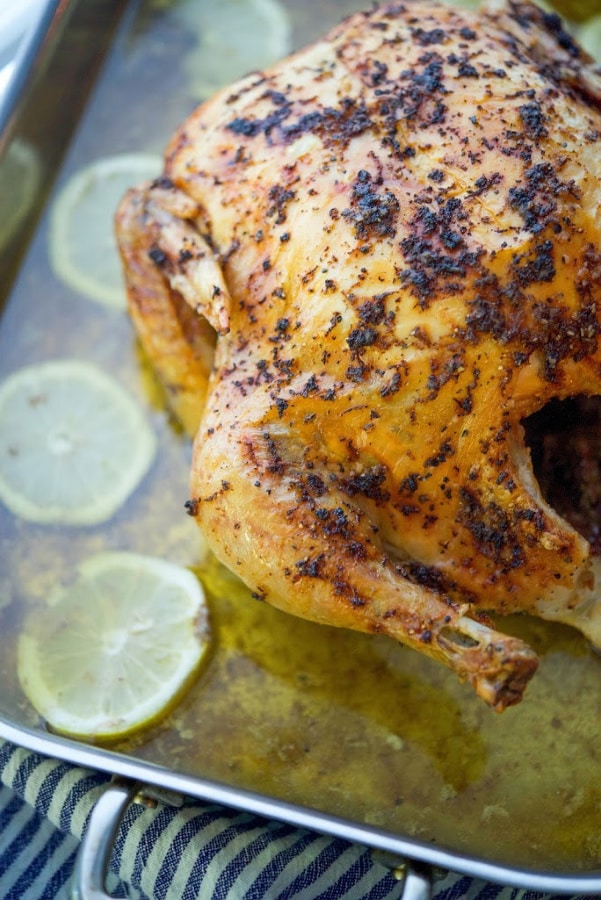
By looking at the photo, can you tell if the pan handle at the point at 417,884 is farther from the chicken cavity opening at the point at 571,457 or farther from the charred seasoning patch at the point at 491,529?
the chicken cavity opening at the point at 571,457

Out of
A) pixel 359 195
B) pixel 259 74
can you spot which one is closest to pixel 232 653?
pixel 359 195

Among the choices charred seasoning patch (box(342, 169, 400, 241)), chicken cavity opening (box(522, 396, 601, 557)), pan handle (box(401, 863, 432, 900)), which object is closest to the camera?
pan handle (box(401, 863, 432, 900))

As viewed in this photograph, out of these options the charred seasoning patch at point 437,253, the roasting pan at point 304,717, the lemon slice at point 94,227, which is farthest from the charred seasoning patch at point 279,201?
the lemon slice at point 94,227

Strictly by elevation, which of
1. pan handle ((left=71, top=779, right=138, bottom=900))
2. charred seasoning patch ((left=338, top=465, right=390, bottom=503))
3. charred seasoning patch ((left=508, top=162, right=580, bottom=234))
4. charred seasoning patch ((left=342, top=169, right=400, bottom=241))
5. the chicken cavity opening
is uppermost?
charred seasoning patch ((left=508, top=162, right=580, bottom=234))

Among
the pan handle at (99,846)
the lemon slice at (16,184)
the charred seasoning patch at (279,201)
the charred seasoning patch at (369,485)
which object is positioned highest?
the charred seasoning patch at (279,201)

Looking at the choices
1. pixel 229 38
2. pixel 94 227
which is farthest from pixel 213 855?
pixel 229 38

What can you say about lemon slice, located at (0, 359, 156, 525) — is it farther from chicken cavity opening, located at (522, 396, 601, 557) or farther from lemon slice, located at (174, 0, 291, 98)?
lemon slice, located at (174, 0, 291, 98)

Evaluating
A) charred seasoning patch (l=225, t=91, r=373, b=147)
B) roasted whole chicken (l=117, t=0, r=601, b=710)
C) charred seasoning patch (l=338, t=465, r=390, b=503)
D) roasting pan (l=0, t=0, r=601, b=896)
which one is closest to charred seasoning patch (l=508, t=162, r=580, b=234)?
roasted whole chicken (l=117, t=0, r=601, b=710)

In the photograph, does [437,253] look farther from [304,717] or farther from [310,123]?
[304,717]
